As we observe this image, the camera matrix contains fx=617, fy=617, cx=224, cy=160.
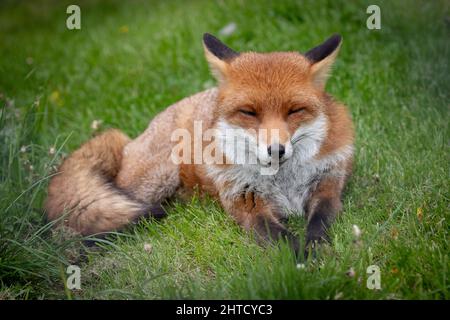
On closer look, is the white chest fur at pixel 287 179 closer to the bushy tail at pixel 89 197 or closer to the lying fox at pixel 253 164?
the lying fox at pixel 253 164

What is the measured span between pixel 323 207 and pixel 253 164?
59 cm

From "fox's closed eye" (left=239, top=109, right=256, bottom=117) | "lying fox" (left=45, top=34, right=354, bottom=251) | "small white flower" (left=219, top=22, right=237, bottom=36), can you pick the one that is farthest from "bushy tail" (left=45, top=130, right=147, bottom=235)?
"small white flower" (left=219, top=22, right=237, bottom=36)

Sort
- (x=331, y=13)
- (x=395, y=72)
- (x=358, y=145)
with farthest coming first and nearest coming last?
(x=331, y=13)
(x=395, y=72)
(x=358, y=145)

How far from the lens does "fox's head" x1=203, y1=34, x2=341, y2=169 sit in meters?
4.07

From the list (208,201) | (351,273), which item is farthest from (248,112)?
(351,273)

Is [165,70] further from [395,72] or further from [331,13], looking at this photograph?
[395,72]

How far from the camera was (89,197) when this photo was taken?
4.89 m

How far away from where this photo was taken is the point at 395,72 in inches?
259

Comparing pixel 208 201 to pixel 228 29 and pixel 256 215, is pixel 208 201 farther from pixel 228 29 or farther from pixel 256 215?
pixel 228 29

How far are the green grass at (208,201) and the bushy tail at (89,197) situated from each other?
0.49 ft

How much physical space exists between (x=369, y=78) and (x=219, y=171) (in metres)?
2.68

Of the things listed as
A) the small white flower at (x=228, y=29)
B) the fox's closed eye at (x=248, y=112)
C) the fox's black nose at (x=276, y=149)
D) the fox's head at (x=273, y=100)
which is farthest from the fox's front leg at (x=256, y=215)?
the small white flower at (x=228, y=29)

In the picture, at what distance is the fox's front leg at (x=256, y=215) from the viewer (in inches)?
170
